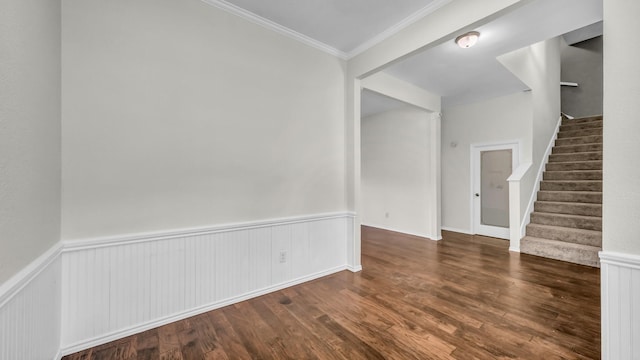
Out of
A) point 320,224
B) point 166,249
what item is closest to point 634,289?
point 320,224

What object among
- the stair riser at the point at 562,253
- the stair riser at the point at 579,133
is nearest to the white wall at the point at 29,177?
the stair riser at the point at 562,253

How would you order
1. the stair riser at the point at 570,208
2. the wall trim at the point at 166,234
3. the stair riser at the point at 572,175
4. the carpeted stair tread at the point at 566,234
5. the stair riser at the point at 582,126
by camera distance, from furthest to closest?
the stair riser at the point at 582,126 < the stair riser at the point at 572,175 < the stair riser at the point at 570,208 < the carpeted stair tread at the point at 566,234 < the wall trim at the point at 166,234

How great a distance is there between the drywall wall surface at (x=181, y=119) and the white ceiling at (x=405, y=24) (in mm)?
202

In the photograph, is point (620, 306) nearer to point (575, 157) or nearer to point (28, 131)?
point (28, 131)

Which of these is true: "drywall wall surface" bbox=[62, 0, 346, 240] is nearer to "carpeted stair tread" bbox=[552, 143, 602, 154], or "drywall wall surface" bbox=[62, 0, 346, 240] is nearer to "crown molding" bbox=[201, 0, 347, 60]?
"crown molding" bbox=[201, 0, 347, 60]

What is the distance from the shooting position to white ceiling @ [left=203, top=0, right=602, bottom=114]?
2.34 m

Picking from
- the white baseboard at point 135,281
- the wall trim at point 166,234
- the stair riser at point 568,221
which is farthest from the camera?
the stair riser at point 568,221

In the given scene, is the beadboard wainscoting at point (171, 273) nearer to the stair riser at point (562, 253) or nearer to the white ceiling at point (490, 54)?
the white ceiling at point (490, 54)

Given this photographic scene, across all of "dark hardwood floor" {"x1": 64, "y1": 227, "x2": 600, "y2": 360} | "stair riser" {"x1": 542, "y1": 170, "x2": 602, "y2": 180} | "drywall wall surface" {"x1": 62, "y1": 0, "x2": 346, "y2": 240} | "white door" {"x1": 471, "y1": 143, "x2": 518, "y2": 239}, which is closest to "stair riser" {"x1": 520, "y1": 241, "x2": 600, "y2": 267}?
"dark hardwood floor" {"x1": 64, "y1": 227, "x2": 600, "y2": 360}

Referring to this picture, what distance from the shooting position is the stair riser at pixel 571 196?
402 centimetres

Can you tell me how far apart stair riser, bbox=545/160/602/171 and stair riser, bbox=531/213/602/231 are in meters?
1.32

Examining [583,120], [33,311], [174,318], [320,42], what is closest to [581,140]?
[583,120]

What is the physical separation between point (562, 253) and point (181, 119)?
17.0 ft

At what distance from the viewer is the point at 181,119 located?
2.13 meters
